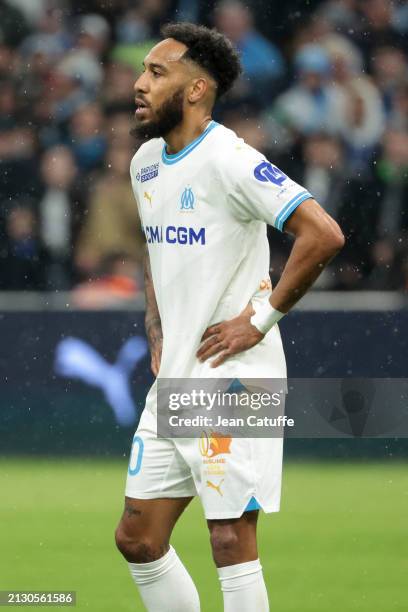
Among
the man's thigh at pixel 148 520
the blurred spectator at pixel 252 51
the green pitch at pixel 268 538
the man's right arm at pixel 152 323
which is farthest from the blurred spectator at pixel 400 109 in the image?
the man's thigh at pixel 148 520

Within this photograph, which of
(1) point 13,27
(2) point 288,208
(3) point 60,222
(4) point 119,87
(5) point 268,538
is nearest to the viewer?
(2) point 288,208

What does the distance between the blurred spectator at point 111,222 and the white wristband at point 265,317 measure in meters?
4.64

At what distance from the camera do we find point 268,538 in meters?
7.39

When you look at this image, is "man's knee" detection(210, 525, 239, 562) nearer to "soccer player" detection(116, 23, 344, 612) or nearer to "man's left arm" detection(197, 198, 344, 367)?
"soccer player" detection(116, 23, 344, 612)

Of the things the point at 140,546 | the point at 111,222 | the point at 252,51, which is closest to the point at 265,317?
the point at 140,546

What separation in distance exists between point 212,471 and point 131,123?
5.21 m

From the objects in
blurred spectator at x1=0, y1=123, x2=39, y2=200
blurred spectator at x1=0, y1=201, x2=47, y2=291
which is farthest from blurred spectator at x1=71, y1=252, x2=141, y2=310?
blurred spectator at x1=0, y1=123, x2=39, y2=200

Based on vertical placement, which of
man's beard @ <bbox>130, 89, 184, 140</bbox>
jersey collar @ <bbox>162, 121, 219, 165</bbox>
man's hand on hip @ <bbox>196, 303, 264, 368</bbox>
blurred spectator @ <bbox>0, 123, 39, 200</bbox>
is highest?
blurred spectator @ <bbox>0, 123, 39, 200</bbox>

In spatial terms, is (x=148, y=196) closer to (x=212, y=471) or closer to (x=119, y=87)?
(x=212, y=471)

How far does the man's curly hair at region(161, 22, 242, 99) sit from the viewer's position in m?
4.79

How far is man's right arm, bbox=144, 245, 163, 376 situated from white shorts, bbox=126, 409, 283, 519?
27cm

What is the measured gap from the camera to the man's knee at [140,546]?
467 centimetres

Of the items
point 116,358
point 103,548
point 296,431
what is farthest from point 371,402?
point 103,548

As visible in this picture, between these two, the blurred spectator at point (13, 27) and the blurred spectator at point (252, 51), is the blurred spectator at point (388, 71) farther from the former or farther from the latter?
the blurred spectator at point (13, 27)
